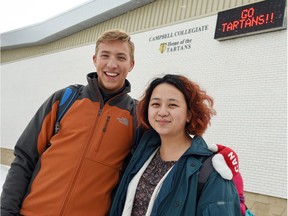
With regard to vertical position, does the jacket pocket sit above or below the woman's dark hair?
below

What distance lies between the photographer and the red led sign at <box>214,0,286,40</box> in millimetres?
6535

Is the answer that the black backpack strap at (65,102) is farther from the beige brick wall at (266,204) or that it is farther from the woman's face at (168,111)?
the beige brick wall at (266,204)

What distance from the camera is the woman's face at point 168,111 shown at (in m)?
1.79

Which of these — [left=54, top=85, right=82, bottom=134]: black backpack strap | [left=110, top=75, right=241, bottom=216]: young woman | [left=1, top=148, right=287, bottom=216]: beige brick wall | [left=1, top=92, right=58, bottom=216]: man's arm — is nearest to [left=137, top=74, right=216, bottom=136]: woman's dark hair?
[left=110, top=75, right=241, bottom=216]: young woman

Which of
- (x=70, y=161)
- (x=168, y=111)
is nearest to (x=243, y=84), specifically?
(x=168, y=111)

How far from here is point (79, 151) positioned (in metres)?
1.83

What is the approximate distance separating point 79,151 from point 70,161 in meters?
0.08

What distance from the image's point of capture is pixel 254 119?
6.46 metres

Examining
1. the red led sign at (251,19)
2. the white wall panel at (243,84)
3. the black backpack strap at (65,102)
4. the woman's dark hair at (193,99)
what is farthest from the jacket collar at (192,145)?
the red led sign at (251,19)

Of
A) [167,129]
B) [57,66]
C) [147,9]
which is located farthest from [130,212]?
[57,66]

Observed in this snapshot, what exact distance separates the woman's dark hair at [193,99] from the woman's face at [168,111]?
0.11 ft

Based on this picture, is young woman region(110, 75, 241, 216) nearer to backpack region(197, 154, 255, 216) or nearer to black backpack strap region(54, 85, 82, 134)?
backpack region(197, 154, 255, 216)

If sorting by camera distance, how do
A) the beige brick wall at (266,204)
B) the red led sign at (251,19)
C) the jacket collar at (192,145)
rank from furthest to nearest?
the red led sign at (251,19) → the beige brick wall at (266,204) → the jacket collar at (192,145)

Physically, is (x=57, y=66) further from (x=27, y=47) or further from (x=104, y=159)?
(x=104, y=159)
